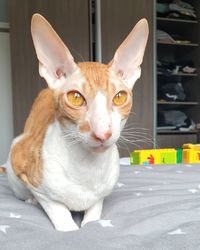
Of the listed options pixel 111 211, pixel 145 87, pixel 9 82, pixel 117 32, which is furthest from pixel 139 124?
pixel 111 211

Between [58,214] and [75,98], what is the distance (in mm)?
257

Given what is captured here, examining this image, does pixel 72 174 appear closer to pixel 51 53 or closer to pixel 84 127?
pixel 84 127

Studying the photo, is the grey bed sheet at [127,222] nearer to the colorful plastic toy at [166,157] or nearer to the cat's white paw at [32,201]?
the cat's white paw at [32,201]

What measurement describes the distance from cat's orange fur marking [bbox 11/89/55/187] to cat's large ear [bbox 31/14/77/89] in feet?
0.43

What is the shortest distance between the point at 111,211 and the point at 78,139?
0.84 ft

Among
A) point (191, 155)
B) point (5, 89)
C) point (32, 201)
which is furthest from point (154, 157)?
point (5, 89)

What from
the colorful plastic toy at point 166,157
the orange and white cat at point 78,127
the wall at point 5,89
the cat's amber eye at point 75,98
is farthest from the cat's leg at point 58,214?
the wall at point 5,89

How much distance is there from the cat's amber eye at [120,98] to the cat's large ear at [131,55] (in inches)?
2.6

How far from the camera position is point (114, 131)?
0.58 m

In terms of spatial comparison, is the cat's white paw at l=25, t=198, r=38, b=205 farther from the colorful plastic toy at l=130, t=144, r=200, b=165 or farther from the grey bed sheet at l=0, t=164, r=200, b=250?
the colorful plastic toy at l=130, t=144, r=200, b=165

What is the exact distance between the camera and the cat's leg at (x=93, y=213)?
2.34 ft

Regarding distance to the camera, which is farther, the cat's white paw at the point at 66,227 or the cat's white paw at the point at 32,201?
the cat's white paw at the point at 32,201

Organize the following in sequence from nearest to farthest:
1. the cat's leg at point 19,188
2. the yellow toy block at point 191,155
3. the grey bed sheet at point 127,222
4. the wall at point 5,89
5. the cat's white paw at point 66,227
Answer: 1. the grey bed sheet at point 127,222
2. the cat's white paw at point 66,227
3. the cat's leg at point 19,188
4. the yellow toy block at point 191,155
5. the wall at point 5,89

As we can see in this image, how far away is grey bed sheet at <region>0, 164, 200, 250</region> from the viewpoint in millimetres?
531
